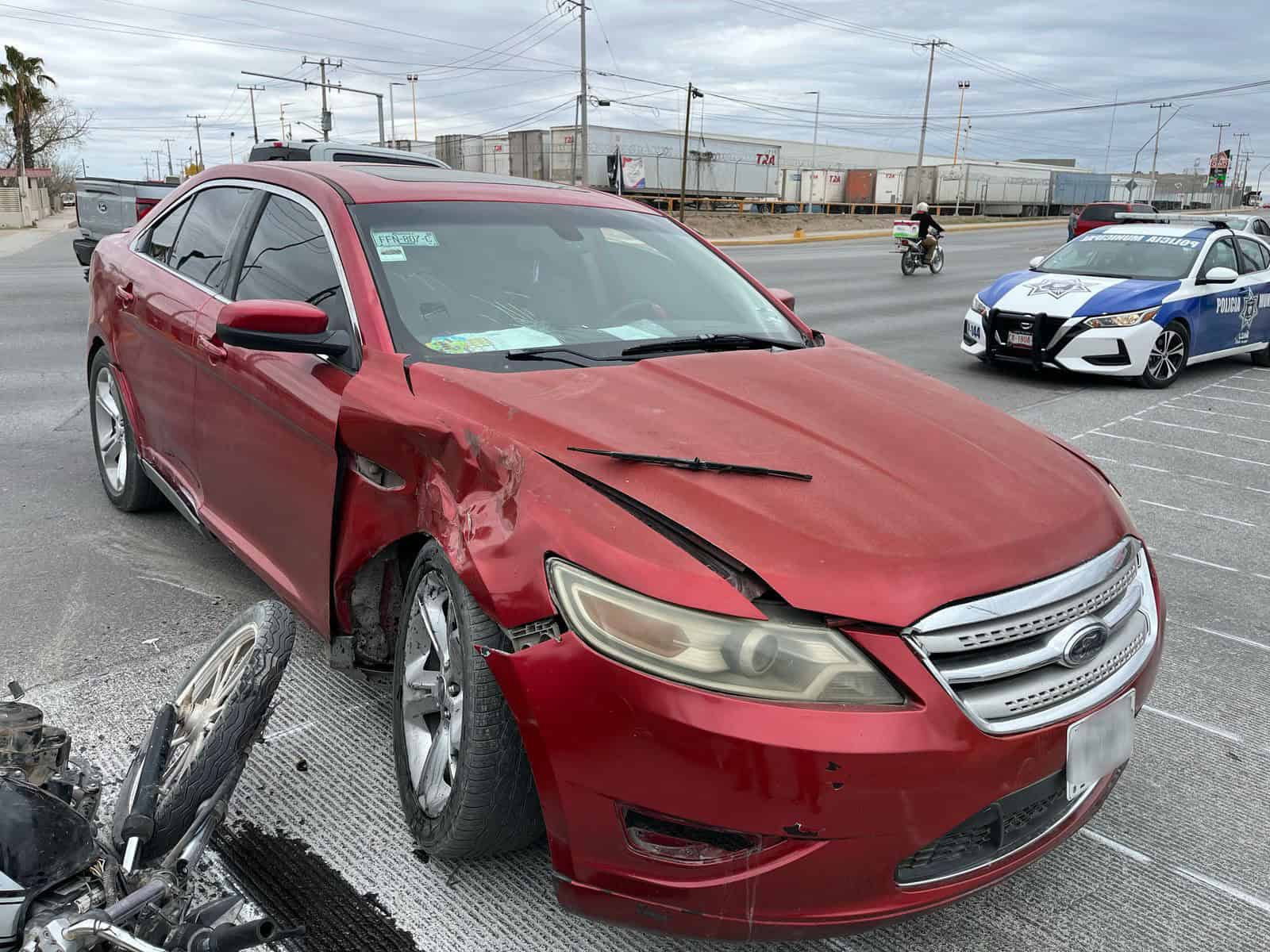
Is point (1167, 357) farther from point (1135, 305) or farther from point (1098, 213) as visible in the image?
point (1098, 213)

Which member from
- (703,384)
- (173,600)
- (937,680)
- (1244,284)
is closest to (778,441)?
(703,384)

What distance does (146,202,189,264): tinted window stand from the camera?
4500mm

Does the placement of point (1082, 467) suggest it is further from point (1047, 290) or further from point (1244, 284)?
point (1244, 284)

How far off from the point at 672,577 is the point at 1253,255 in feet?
39.1

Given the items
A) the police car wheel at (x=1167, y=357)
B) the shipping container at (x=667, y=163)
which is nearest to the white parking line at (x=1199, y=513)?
the police car wheel at (x=1167, y=357)

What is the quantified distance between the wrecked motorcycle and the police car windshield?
400 inches

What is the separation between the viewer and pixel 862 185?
66.8 m

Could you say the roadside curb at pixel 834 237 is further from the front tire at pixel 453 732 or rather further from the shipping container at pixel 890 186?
the front tire at pixel 453 732

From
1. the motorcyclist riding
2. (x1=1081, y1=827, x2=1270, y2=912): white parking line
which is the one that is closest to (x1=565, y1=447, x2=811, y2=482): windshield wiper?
(x1=1081, y1=827, x2=1270, y2=912): white parking line

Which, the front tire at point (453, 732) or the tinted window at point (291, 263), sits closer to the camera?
the front tire at point (453, 732)

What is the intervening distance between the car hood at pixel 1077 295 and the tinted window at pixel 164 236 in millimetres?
7756

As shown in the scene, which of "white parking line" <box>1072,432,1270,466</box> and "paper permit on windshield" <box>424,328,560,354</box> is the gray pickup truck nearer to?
"white parking line" <box>1072,432,1270,466</box>

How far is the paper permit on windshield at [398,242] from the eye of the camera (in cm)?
→ 314

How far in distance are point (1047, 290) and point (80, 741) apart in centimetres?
946
